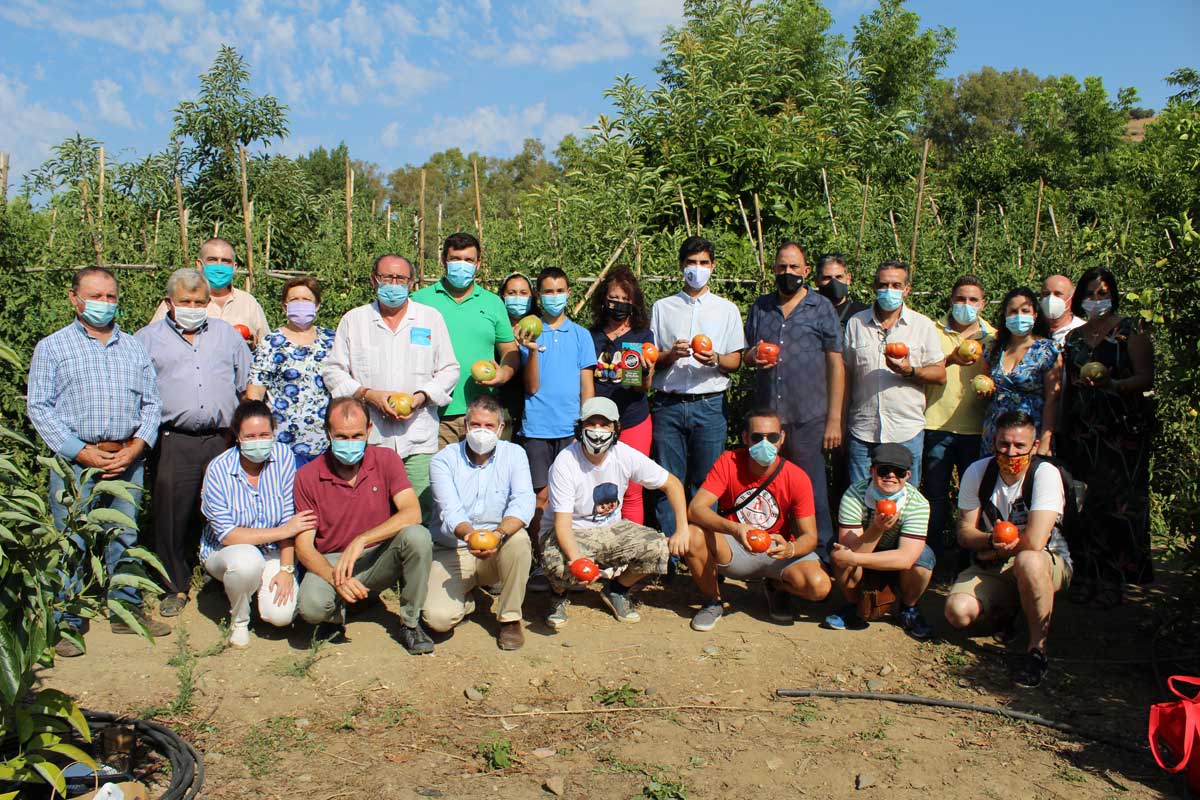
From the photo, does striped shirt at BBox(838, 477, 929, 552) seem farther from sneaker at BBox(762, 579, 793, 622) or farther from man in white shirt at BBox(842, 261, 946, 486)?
sneaker at BBox(762, 579, 793, 622)

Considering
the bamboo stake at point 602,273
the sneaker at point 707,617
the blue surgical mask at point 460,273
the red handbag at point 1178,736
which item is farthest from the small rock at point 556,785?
the bamboo stake at point 602,273

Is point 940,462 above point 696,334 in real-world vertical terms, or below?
below

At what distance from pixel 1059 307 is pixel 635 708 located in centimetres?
367

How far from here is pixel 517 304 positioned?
6469mm

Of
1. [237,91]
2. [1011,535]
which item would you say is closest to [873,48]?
[237,91]

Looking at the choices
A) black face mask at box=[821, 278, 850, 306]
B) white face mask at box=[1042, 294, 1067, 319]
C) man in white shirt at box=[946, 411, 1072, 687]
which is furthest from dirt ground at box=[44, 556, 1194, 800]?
black face mask at box=[821, 278, 850, 306]

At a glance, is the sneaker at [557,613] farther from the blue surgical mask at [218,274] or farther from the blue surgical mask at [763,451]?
the blue surgical mask at [218,274]

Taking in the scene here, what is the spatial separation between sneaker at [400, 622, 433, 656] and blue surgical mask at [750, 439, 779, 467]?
7.18 feet

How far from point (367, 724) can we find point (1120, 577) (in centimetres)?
A: 464

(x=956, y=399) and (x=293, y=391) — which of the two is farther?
(x=956, y=399)

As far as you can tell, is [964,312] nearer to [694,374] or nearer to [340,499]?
[694,374]

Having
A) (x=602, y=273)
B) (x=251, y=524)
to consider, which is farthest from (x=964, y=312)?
(x=251, y=524)

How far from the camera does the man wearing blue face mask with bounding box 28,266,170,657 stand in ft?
18.0

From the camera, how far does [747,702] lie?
495cm
